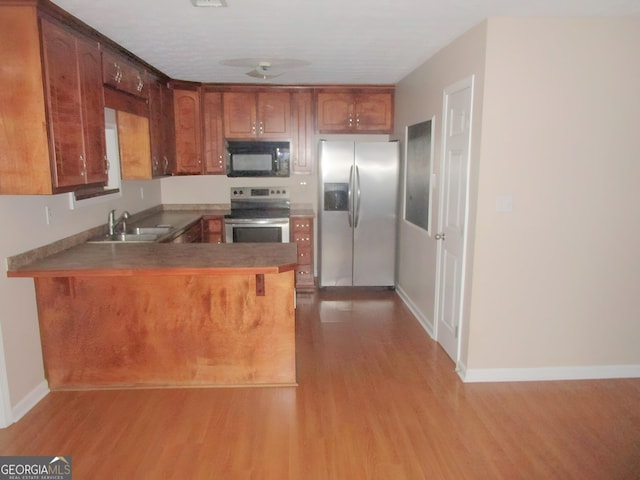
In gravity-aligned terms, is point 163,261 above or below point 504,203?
below

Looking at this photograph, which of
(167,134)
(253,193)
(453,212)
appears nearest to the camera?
(453,212)

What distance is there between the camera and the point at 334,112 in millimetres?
5449

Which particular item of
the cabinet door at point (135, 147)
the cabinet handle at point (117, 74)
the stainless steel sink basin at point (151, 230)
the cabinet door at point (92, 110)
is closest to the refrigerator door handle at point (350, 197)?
the stainless steel sink basin at point (151, 230)

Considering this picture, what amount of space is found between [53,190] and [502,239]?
2700 mm

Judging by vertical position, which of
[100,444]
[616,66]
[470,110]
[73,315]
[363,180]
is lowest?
[100,444]

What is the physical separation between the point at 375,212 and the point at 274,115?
5.25ft

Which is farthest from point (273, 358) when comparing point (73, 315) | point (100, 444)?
point (73, 315)

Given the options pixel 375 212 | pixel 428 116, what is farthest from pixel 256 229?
pixel 428 116

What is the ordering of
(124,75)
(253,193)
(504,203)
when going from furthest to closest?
(253,193), (124,75), (504,203)

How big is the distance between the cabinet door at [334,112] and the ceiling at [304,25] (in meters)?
1.20

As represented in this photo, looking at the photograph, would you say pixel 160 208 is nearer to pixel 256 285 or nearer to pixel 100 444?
pixel 256 285

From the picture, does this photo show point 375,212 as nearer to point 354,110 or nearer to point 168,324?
point 354,110

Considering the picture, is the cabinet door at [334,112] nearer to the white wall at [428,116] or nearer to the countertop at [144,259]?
the white wall at [428,116]

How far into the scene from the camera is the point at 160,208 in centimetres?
573
